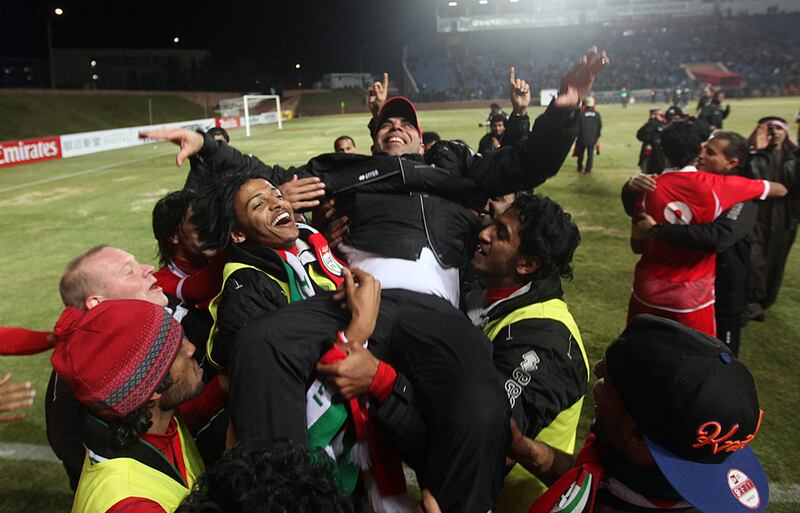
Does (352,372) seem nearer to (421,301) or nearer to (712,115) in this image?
(421,301)

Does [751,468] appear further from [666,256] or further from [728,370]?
[666,256]

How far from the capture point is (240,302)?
2.20 m

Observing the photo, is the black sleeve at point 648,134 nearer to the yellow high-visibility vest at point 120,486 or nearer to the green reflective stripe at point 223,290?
the green reflective stripe at point 223,290

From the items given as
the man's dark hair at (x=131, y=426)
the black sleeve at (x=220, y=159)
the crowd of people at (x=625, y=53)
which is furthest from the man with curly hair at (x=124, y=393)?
the crowd of people at (x=625, y=53)

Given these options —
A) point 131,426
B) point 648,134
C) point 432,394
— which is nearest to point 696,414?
point 432,394

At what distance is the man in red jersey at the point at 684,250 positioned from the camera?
12.2 feet

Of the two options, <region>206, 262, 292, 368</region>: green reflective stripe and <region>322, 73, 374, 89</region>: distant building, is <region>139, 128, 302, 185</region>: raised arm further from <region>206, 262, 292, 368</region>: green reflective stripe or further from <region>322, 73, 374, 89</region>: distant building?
<region>322, 73, 374, 89</region>: distant building

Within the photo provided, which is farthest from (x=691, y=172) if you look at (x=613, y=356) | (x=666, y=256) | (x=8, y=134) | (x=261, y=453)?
(x=8, y=134)

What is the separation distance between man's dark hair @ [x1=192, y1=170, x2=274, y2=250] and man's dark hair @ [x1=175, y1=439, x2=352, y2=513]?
158 cm

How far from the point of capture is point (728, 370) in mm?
1513

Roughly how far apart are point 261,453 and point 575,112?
2.14m

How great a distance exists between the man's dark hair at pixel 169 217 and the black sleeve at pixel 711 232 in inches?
120

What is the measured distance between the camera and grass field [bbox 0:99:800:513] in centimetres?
368

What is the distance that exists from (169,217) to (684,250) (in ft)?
11.1
